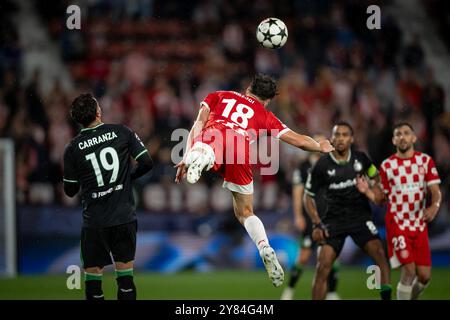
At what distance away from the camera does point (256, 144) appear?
13578 millimetres

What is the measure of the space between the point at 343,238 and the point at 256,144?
5.04 m

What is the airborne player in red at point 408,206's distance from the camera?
8531 mm

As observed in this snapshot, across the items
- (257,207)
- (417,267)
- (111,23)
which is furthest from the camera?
(111,23)

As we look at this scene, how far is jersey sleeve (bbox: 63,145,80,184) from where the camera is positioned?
23.4ft

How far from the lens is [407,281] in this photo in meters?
8.55

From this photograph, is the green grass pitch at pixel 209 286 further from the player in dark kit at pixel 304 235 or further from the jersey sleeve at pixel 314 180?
the jersey sleeve at pixel 314 180

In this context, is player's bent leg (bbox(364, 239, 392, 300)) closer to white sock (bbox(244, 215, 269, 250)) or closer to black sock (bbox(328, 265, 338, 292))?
white sock (bbox(244, 215, 269, 250))

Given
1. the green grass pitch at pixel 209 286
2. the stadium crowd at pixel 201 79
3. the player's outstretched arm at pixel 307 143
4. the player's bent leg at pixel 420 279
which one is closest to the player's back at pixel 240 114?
the player's outstretched arm at pixel 307 143

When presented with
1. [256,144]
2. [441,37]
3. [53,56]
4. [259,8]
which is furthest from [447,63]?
[53,56]

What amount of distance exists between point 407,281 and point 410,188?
1.00 metres

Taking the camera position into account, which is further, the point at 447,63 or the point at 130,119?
the point at 447,63

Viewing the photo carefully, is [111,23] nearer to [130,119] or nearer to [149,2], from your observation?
[149,2]

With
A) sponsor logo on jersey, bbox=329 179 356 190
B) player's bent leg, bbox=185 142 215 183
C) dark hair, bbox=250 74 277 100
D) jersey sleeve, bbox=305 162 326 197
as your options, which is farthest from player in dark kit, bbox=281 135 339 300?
player's bent leg, bbox=185 142 215 183

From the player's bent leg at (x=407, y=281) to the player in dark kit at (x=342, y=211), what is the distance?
146 mm
